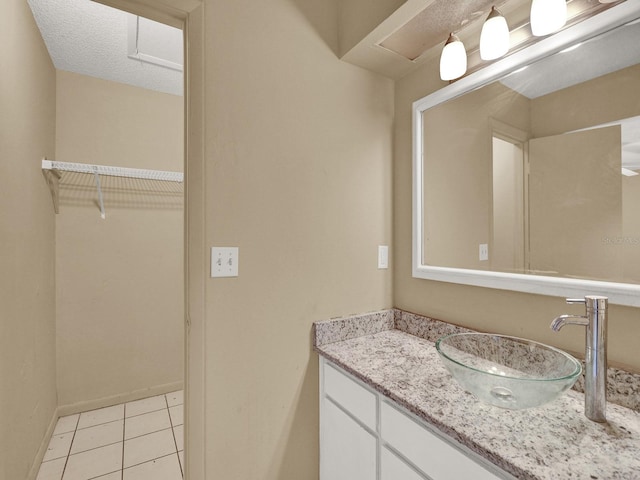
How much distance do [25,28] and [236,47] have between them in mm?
1269

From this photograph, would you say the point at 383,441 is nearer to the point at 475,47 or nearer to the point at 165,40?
the point at 475,47

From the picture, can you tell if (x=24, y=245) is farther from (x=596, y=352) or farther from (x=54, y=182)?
(x=596, y=352)

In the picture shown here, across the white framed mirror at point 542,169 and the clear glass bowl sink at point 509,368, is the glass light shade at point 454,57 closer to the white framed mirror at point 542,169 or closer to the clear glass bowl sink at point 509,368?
the white framed mirror at point 542,169

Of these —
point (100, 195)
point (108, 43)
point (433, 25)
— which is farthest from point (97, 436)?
point (433, 25)

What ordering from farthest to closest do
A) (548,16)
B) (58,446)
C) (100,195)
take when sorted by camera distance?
1. (100,195)
2. (58,446)
3. (548,16)

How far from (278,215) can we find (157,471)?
166 centimetres

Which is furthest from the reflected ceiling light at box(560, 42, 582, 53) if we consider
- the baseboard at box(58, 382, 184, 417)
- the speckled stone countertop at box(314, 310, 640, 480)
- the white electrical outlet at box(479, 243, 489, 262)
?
the baseboard at box(58, 382, 184, 417)

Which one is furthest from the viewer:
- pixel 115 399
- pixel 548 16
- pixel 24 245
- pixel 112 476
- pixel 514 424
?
pixel 115 399

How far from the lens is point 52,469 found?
5.70 ft

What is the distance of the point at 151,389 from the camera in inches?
100

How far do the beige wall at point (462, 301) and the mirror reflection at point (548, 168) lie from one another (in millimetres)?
107

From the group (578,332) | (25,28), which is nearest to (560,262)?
(578,332)

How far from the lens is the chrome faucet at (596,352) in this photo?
2.57ft

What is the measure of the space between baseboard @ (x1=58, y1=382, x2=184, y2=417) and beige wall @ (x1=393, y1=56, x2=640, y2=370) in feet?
7.12
